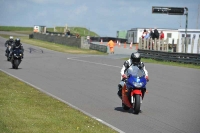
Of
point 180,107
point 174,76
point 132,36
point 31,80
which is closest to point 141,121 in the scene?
point 180,107

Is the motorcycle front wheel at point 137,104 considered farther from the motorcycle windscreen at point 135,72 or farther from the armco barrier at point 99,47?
the armco barrier at point 99,47

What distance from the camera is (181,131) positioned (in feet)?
32.2

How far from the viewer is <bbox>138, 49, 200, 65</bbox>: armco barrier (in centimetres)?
3201

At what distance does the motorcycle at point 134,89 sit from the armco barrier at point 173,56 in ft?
64.7

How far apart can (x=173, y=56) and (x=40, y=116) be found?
965 inches

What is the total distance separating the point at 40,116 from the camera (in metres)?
10.7

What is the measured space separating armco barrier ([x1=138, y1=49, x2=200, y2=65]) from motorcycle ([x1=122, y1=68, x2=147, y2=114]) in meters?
19.7

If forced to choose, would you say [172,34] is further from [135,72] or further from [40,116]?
[40,116]

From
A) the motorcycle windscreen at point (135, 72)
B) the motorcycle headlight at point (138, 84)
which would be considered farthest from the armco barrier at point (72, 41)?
the motorcycle headlight at point (138, 84)

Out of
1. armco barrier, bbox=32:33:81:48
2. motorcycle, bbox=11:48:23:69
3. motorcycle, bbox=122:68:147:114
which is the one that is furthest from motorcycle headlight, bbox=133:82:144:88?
armco barrier, bbox=32:33:81:48

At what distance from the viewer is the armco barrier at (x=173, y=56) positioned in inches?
1260

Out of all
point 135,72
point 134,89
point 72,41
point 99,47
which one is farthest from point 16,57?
point 72,41

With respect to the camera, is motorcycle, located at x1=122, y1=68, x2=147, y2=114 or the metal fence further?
the metal fence

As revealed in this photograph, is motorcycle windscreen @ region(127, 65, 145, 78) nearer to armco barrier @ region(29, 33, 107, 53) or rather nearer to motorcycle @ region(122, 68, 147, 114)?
motorcycle @ region(122, 68, 147, 114)
